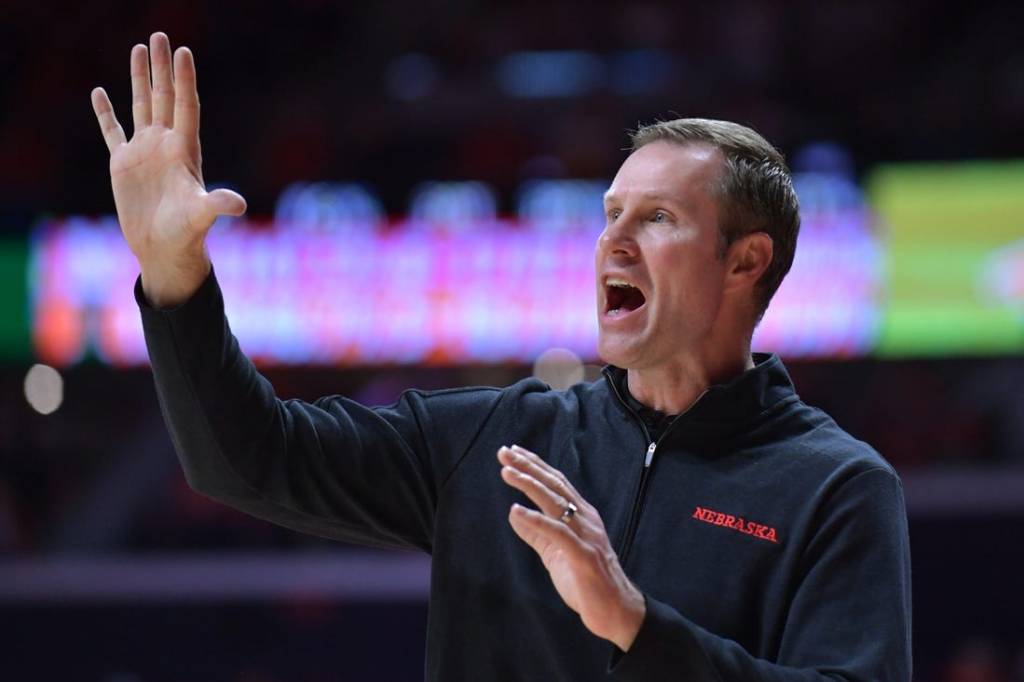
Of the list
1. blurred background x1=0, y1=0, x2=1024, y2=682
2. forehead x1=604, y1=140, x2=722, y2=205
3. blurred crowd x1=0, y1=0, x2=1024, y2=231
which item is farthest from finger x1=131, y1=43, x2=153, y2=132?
blurred crowd x1=0, y1=0, x2=1024, y2=231

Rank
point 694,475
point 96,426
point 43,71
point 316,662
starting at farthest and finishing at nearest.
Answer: point 43,71
point 96,426
point 316,662
point 694,475

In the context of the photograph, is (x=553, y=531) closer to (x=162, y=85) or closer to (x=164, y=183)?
(x=164, y=183)

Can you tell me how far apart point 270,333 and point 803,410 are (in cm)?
719

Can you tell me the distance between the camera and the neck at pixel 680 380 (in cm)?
238

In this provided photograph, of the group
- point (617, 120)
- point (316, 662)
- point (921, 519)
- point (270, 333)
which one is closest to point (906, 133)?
point (617, 120)

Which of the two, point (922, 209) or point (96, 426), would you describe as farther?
Answer: point (96, 426)

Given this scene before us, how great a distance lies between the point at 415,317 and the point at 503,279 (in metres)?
0.64

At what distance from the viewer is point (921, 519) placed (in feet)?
28.2

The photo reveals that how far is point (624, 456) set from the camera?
2.32 meters

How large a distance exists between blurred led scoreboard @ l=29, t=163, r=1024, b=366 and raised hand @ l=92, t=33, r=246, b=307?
6.78 m

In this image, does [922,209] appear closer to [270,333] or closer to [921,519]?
[921,519]

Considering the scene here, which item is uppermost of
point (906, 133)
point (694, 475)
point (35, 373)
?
point (906, 133)

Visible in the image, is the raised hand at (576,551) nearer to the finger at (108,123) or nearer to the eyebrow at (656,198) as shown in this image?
the eyebrow at (656,198)

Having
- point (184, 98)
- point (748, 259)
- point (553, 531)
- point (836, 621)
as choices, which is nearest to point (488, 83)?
point (748, 259)
